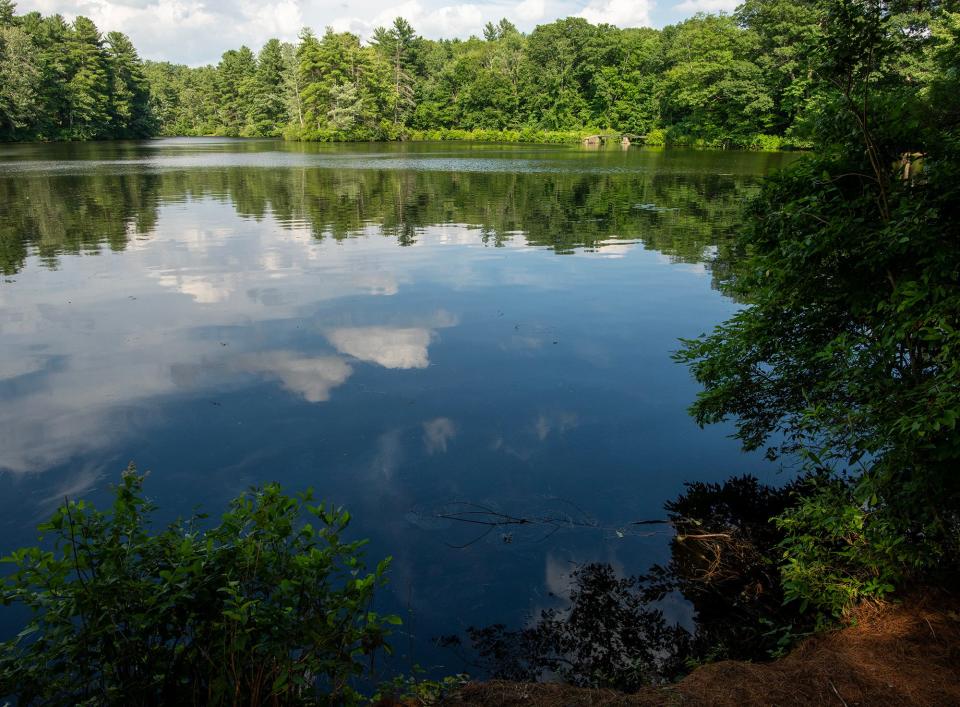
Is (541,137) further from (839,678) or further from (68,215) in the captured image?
(839,678)

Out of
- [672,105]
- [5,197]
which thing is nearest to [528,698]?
[5,197]

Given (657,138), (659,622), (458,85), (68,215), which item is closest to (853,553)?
(659,622)

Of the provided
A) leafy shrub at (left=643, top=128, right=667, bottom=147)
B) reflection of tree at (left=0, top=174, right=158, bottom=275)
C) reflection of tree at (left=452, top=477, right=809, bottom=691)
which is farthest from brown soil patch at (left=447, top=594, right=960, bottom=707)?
leafy shrub at (left=643, top=128, right=667, bottom=147)

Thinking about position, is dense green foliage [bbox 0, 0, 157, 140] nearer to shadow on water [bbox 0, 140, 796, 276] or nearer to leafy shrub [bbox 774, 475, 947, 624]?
shadow on water [bbox 0, 140, 796, 276]

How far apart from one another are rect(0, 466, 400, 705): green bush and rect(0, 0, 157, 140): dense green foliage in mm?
92232

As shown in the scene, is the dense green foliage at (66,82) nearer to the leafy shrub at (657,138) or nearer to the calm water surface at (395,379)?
the calm water surface at (395,379)

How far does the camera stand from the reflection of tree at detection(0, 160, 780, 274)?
23.7 metres

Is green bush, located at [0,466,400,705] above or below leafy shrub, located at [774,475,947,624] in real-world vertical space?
above

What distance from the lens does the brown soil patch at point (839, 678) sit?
13.4ft

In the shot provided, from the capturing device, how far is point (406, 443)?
900 centimetres

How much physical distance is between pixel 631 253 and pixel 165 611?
19.7 m

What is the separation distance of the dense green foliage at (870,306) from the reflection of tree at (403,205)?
1447 centimetres

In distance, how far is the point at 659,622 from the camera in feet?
18.9

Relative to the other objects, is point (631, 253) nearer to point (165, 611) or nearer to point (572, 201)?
point (572, 201)
